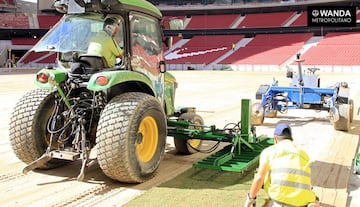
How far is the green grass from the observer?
453 cm

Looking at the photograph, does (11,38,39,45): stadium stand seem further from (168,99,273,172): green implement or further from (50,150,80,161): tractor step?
(50,150,80,161): tractor step

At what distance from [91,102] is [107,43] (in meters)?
0.79

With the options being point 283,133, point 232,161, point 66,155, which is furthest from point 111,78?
point 283,133

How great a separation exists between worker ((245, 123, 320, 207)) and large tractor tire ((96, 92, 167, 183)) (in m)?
1.89

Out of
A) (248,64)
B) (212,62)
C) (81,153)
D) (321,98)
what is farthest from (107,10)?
(212,62)

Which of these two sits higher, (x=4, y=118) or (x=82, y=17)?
(x=82, y=17)

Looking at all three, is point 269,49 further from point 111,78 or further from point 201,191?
point 111,78

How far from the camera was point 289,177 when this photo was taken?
3271 millimetres

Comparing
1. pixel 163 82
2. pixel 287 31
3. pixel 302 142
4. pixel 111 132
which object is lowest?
pixel 302 142

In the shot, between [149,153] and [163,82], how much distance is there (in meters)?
1.49

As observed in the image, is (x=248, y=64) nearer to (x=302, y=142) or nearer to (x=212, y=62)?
(x=212, y=62)

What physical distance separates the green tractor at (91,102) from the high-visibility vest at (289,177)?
1974mm

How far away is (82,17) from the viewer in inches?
222

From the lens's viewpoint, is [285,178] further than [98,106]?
No
